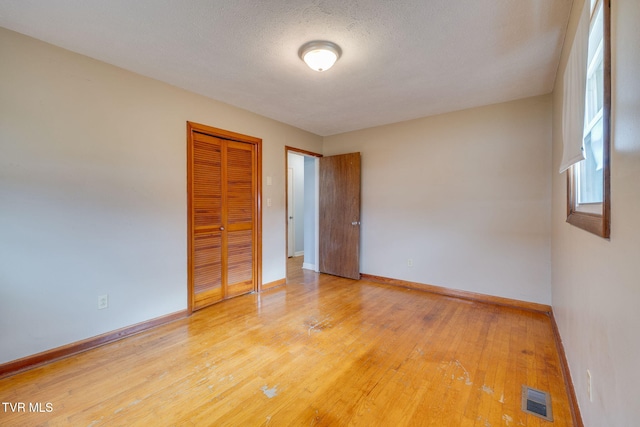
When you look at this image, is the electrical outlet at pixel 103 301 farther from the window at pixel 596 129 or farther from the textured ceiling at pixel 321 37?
the window at pixel 596 129

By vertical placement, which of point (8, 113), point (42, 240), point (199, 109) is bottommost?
point (42, 240)

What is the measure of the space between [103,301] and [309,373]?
1.93 metres

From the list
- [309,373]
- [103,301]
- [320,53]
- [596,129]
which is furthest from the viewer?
[103,301]

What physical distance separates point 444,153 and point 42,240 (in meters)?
4.27

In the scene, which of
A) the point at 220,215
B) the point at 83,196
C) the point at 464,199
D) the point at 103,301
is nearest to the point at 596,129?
the point at 464,199

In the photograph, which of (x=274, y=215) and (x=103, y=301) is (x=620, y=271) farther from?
(x=274, y=215)

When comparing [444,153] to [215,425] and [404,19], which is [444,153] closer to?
[404,19]

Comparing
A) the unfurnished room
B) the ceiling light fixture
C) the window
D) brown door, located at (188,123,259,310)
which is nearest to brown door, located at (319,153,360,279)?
the unfurnished room

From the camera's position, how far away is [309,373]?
1.89 m

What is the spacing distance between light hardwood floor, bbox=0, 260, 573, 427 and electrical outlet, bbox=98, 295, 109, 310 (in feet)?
1.13

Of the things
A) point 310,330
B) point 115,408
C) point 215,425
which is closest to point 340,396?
point 215,425

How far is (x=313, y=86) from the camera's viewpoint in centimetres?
277

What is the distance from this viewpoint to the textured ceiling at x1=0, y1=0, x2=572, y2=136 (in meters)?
1.68

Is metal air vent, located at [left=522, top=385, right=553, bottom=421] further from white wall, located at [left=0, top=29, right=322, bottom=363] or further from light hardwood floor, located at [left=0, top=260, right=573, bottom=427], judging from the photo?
white wall, located at [left=0, top=29, right=322, bottom=363]
